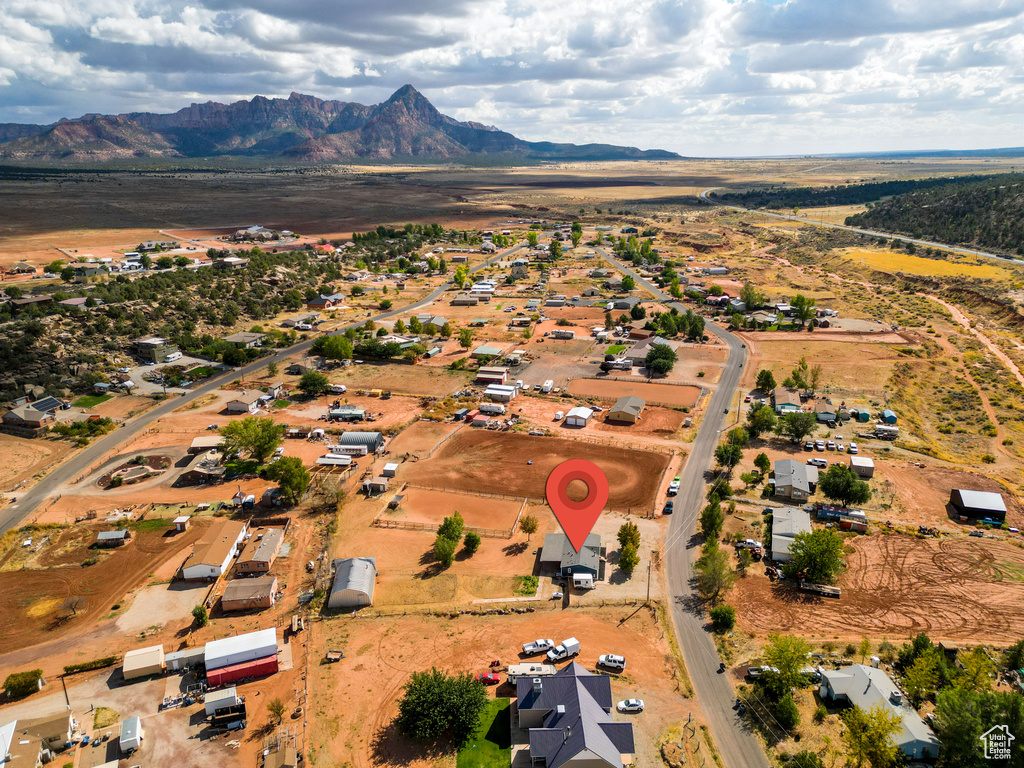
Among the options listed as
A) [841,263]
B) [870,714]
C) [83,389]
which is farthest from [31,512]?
[841,263]

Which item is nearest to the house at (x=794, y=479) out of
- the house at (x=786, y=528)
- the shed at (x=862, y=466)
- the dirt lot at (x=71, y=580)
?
the house at (x=786, y=528)

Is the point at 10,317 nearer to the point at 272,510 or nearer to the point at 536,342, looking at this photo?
the point at 272,510

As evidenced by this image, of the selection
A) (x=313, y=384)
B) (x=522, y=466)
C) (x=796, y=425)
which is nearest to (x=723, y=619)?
Answer: (x=522, y=466)

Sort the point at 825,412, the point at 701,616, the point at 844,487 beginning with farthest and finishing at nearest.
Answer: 1. the point at 825,412
2. the point at 844,487
3. the point at 701,616

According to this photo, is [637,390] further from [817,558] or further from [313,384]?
[313,384]

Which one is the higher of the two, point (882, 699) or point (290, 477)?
point (882, 699)

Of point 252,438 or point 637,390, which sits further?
point 637,390

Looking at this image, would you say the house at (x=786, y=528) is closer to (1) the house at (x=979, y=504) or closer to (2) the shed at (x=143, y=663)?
(1) the house at (x=979, y=504)

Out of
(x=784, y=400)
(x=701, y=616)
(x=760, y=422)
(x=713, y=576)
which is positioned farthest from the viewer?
(x=784, y=400)
